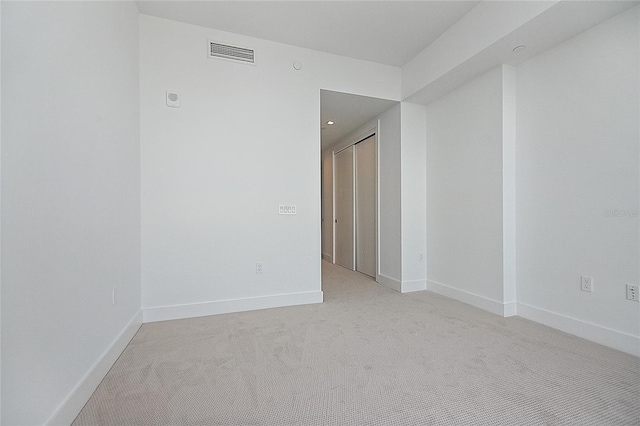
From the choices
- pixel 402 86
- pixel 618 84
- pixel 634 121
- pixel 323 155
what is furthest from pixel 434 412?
pixel 323 155

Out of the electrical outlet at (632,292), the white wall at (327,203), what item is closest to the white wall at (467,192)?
the electrical outlet at (632,292)

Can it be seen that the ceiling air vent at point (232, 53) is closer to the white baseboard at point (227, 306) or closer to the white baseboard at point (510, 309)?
the white baseboard at point (227, 306)

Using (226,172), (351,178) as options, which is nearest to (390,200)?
(351,178)

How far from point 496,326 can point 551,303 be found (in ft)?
1.73

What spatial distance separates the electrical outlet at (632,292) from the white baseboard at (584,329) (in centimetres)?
26

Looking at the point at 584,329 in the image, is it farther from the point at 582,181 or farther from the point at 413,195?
the point at 413,195

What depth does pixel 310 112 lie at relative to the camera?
3.31 meters

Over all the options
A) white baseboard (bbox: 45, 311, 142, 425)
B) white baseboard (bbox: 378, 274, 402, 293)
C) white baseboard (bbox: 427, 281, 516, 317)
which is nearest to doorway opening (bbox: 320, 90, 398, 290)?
white baseboard (bbox: 378, 274, 402, 293)

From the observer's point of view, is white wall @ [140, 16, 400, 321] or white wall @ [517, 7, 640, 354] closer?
white wall @ [517, 7, 640, 354]

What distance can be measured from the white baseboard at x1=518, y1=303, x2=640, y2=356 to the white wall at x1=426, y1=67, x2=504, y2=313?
0.26 meters

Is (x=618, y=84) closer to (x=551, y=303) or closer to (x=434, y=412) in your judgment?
(x=551, y=303)

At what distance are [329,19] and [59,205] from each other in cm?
264

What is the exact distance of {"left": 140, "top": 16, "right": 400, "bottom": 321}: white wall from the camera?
276 centimetres

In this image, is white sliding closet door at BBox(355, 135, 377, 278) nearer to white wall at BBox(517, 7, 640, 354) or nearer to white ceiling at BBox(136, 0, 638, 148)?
white ceiling at BBox(136, 0, 638, 148)
